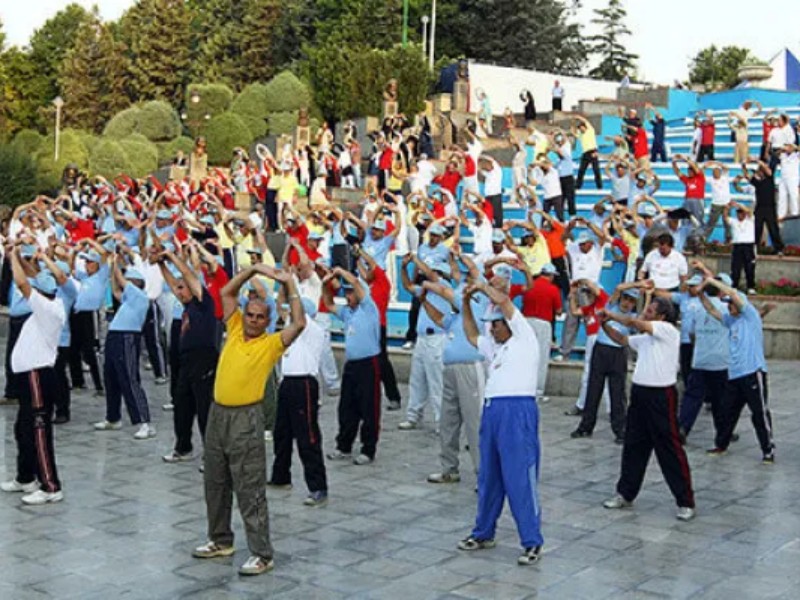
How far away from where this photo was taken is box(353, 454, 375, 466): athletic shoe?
38.0 ft

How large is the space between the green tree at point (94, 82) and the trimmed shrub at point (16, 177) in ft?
72.7

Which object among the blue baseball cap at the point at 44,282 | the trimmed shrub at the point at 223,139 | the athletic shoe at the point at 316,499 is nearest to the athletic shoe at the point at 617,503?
the athletic shoe at the point at 316,499

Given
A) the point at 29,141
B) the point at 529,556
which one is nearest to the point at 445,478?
the point at 529,556

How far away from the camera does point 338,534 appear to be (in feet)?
30.5

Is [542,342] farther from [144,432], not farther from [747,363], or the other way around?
[144,432]

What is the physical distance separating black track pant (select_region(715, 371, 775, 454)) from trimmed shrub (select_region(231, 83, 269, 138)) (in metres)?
30.0

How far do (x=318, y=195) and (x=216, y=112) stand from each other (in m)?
21.9

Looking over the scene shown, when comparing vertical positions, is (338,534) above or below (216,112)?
below

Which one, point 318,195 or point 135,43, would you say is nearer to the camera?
point 318,195

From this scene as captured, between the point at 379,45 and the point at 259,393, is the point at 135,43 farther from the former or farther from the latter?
the point at 259,393

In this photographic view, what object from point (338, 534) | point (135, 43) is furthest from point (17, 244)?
point (135, 43)

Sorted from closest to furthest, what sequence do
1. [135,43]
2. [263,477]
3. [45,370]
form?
[263,477], [45,370], [135,43]

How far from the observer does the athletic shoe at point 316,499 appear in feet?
33.1

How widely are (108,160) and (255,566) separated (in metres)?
32.7
